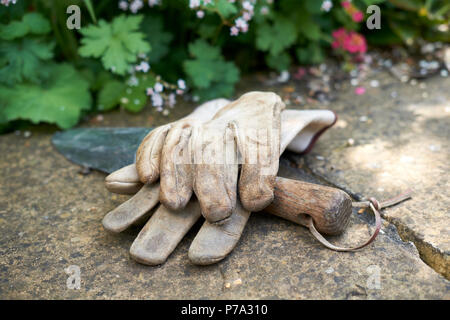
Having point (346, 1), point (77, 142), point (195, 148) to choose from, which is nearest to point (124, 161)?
point (77, 142)

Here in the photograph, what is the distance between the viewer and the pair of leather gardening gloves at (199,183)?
1.51m

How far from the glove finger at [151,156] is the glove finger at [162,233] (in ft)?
0.42

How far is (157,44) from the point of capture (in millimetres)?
2668

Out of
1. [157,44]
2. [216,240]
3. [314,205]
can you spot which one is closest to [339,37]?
[157,44]

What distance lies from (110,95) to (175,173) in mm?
1236

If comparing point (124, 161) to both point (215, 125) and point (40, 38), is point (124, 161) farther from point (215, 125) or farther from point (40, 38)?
point (40, 38)

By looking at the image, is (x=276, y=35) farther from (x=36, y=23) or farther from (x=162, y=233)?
(x=162, y=233)

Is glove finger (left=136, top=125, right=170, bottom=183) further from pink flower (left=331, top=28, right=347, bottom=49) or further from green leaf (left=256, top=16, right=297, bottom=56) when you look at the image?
pink flower (left=331, top=28, right=347, bottom=49)

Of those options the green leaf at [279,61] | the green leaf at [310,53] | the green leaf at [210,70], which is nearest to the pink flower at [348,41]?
the green leaf at [310,53]

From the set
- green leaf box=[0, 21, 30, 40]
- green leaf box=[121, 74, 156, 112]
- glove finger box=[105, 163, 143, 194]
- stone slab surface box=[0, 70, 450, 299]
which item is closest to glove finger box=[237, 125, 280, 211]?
stone slab surface box=[0, 70, 450, 299]

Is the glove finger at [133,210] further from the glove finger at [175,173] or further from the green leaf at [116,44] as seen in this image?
the green leaf at [116,44]

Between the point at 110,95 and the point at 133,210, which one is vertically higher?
the point at 110,95

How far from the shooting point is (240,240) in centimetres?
162

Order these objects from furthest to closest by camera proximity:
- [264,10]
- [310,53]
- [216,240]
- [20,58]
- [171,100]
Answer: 1. [310,53]
2. [264,10]
3. [171,100]
4. [20,58]
5. [216,240]
